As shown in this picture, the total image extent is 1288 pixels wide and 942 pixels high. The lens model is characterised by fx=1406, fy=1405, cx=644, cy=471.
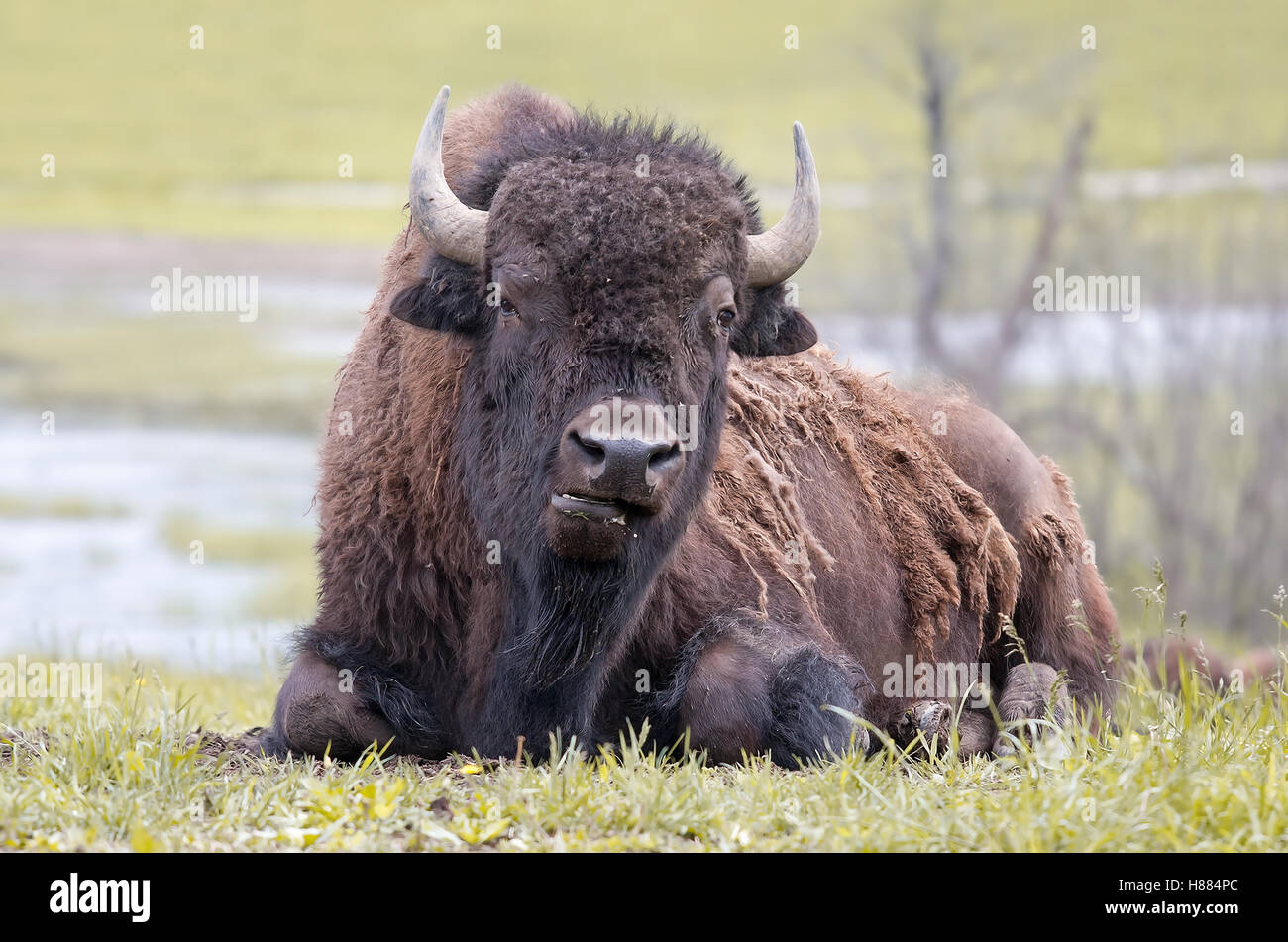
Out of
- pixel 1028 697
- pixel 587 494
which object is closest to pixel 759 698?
pixel 587 494

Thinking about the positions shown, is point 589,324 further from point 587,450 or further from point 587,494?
point 587,494

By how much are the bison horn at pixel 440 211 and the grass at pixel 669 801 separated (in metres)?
2.10

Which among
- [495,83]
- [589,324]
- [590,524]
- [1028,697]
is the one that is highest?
[495,83]

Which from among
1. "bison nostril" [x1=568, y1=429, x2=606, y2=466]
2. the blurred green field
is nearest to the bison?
"bison nostril" [x1=568, y1=429, x2=606, y2=466]

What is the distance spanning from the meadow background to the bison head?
499 cm

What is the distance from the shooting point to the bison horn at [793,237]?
6.16 metres

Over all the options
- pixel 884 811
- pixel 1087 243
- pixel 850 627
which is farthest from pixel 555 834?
pixel 1087 243

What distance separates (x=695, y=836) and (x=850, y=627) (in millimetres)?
3039

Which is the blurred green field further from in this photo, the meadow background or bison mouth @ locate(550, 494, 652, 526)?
bison mouth @ locate(550, 494, 652, 526)

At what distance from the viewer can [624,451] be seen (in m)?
4.86

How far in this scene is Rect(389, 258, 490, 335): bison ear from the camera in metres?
5.82

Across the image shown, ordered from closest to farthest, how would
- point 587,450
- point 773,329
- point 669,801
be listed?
point 669,801, point 587,450, point 773,329

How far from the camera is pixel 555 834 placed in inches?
167

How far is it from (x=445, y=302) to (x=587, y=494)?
4.18 ft
